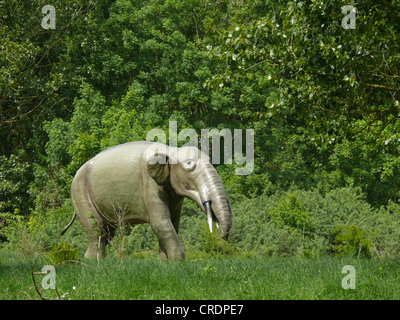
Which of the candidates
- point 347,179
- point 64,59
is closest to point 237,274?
point 347,179

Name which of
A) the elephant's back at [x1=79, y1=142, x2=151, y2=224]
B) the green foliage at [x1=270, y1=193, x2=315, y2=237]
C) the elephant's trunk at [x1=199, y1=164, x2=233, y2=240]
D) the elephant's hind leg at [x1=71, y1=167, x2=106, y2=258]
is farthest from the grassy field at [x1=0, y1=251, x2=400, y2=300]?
the green foliage at [x1=270, y1=193, x2=315, y2=237]

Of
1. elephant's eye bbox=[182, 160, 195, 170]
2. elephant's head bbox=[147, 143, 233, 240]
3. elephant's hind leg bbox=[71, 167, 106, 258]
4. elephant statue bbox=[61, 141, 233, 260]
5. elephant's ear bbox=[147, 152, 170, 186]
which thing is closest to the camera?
elephant's head bbox=[147, 143, 233, 240]

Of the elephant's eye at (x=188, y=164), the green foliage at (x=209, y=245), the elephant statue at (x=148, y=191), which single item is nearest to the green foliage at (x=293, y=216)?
the green foliage at (x=209, y=245)

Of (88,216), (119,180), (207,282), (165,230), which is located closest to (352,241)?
(165,230)

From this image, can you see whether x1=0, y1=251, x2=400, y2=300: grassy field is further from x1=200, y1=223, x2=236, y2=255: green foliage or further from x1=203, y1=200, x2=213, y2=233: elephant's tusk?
x1=200, y1=223, x2=236, y2=255: green foliage

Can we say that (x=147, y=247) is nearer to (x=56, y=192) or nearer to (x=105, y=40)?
(x=56, y=192)

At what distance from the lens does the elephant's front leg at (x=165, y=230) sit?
805 centimetres

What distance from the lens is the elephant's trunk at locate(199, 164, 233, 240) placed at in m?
7.15

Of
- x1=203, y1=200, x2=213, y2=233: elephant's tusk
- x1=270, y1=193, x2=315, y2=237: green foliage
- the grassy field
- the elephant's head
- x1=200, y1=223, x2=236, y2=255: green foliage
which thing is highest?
the elephant's head

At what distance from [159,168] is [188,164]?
47 cm

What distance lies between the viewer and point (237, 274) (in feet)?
21.2

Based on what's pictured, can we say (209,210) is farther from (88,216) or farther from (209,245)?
(209,245)

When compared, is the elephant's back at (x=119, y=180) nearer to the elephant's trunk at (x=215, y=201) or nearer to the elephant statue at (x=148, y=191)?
the elephant statue at (x=148, y=191)

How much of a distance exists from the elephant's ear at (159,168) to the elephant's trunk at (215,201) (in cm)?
66
